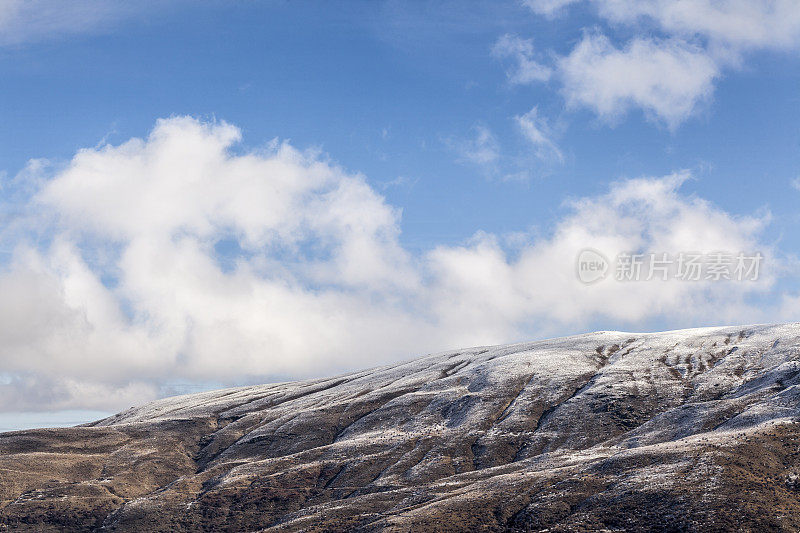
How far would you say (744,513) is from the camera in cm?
6206

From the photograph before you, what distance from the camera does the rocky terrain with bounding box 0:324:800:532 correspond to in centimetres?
6969

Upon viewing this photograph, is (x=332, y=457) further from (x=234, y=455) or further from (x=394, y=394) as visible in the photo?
(x=394, y=394)

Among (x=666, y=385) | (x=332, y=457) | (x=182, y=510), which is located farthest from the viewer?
(x=666, y=385)

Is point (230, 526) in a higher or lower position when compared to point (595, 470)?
lower

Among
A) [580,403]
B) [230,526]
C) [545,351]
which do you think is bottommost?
[230,526]

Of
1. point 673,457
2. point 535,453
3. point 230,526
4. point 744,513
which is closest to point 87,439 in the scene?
point 230,526

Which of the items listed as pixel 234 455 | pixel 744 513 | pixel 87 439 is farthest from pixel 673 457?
pixel 87 439

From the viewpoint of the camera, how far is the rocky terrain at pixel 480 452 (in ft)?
229

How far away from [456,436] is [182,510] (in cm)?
4358

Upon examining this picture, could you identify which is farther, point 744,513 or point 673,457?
point 673,457

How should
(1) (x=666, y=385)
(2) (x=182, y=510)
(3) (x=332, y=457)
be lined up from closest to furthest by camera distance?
(2) (x=182, y=510) < (3) (x=332, y=457) < (1) (x=666, y=385)

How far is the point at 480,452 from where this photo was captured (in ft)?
338

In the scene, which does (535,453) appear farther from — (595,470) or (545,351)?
(545,351)

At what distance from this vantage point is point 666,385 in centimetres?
11794
